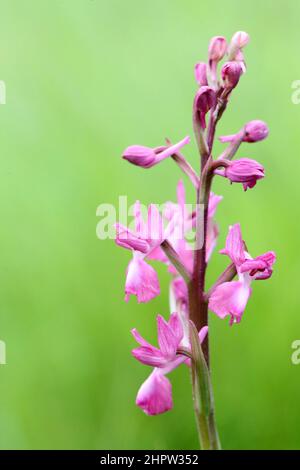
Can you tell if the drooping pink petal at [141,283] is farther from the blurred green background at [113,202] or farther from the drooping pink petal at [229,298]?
the blurred green background at [113,202]

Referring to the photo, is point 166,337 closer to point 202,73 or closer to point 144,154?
point 144,154

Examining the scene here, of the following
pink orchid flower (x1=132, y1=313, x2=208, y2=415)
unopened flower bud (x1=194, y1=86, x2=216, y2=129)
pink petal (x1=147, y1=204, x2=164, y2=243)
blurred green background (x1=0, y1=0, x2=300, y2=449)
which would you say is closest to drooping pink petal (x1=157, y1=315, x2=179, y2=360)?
pink orchid flower (x1=132, y1=313, x2=208, y2=415)

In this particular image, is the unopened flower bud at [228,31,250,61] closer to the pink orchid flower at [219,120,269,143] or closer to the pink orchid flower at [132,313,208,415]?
the pink orchid flower at [219,120,269,143]

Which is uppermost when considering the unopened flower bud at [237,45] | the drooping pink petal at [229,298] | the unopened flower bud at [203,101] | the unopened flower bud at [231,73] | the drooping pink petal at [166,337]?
the unopened flower bud at [237,45]

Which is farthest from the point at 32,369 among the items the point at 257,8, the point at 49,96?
the point at 257,8

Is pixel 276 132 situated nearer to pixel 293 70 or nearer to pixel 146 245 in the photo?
pixel 293 70

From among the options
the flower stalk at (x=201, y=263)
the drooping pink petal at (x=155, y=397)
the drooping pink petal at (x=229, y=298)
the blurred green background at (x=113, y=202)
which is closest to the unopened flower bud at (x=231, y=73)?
the flower stalk at (x=201, y=263)
